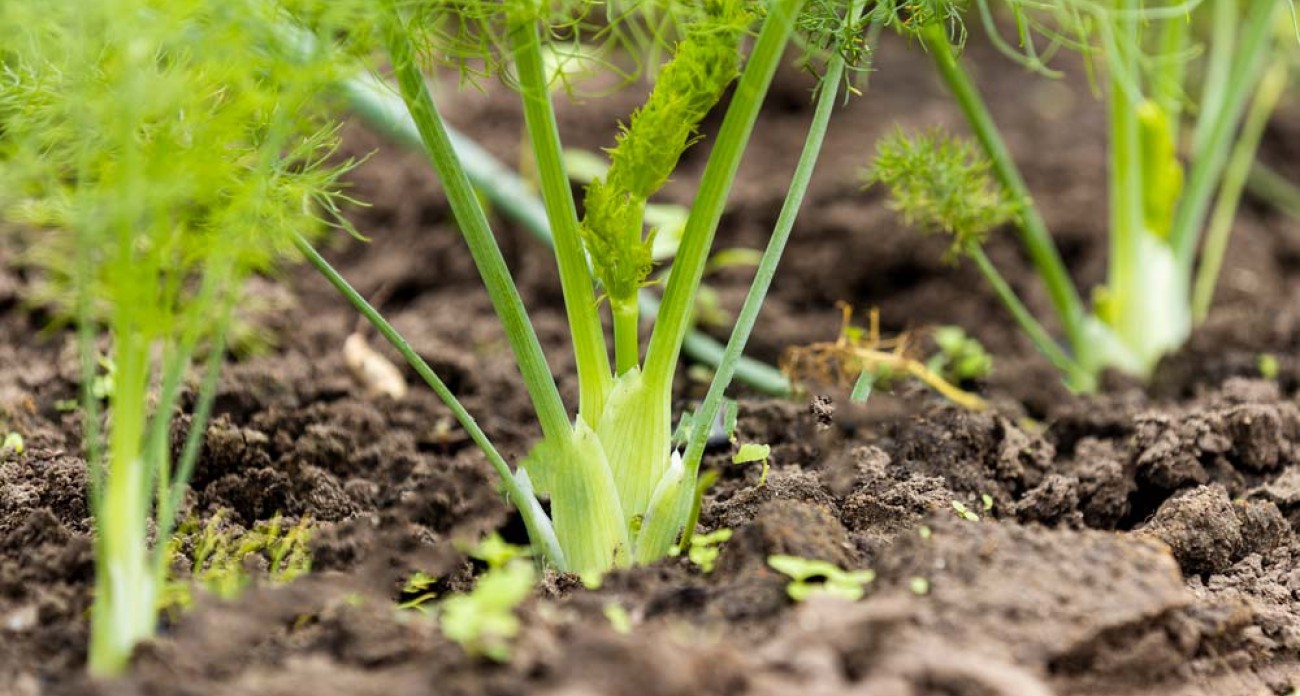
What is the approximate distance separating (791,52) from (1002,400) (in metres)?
1.26

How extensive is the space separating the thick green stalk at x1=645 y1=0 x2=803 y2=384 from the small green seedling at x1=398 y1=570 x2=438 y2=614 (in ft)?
0.87

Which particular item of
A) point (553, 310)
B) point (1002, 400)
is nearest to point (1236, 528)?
point (1002, 400)

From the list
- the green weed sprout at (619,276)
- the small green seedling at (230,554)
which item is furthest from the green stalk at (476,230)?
the small green seedling at (230,554)

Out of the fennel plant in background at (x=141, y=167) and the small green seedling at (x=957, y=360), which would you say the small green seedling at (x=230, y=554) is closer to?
the fennel plant in background at (x=141, y=167)

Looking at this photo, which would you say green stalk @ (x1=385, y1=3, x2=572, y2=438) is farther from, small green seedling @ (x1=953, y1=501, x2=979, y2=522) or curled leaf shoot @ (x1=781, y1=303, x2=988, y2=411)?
curled leaf shoot @ (x1=781, y1=303, x2=988, y2=411)

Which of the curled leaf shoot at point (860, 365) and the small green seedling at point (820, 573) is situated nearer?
the small green seedling at point (820, 573)

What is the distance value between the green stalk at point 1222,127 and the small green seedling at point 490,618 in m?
1.48

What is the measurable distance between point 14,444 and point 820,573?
2.97ft

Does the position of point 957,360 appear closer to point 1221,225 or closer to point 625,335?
point 1221,225

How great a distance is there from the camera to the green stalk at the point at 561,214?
1.04 metres

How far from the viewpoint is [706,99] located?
111 cm

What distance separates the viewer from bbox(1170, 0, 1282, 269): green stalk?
72.1 inches

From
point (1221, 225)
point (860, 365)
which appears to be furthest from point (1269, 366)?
point (860, 365)

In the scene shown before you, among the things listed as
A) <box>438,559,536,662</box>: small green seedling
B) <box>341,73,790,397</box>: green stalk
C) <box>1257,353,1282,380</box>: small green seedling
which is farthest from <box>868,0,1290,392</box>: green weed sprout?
<box>438,559,536,662</box>: small green seedling
